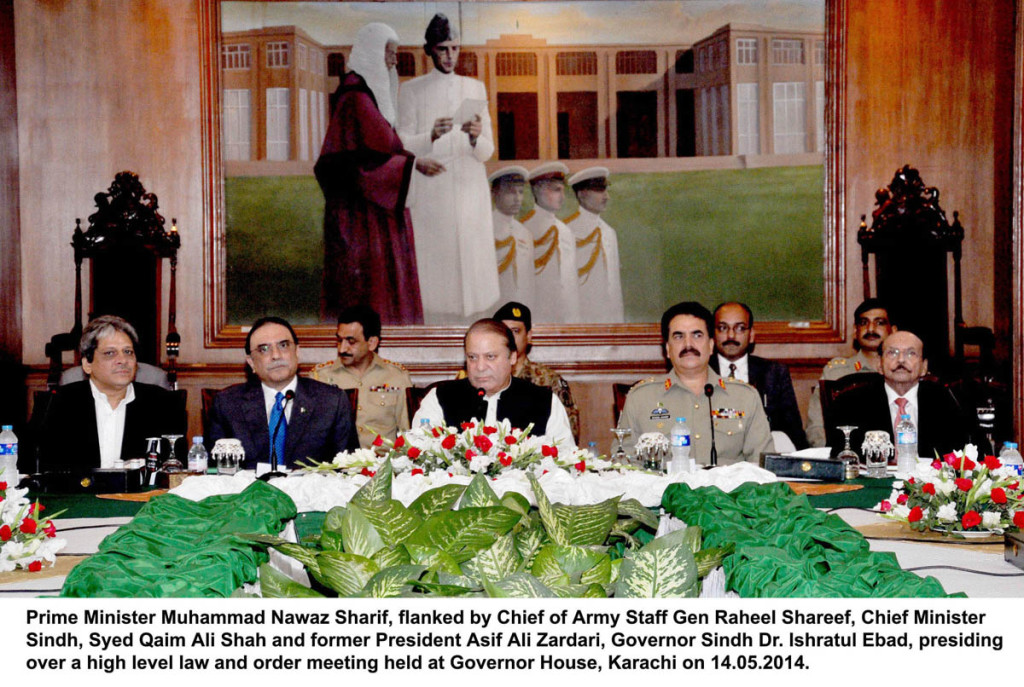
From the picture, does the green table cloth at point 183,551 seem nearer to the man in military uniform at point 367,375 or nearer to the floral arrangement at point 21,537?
the floral arrangement at point 21,537

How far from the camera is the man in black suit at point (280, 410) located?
3.79 m

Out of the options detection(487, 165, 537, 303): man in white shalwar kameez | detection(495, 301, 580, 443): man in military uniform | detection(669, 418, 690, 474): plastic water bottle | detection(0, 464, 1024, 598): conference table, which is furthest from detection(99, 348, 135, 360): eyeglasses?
detection(487, 165, 537, 303): man in white shalwar kameez

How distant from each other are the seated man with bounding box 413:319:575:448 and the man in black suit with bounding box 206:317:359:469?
349mm

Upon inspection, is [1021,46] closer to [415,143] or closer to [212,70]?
[415,143]

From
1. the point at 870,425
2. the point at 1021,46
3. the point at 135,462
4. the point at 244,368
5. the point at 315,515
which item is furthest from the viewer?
the point at 244,368

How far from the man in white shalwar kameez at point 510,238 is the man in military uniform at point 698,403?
2968 mm

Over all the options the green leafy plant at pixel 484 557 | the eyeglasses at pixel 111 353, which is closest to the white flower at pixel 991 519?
the green leafy plant at pixel 484 557

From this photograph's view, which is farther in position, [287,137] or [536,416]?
[287,137]

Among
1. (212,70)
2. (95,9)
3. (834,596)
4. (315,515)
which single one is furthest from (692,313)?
(95,9)

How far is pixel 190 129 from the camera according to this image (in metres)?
6.84

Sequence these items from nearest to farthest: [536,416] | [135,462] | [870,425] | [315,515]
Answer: [315,515] < [135,462] < [536,416] < [870,425]

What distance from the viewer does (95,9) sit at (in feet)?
22.4

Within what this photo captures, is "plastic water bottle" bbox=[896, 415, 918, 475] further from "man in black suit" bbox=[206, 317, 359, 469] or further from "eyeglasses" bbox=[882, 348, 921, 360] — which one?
"man in black suit" bbox=[206, 317, 359, 469]

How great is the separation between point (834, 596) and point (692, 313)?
2600mm
